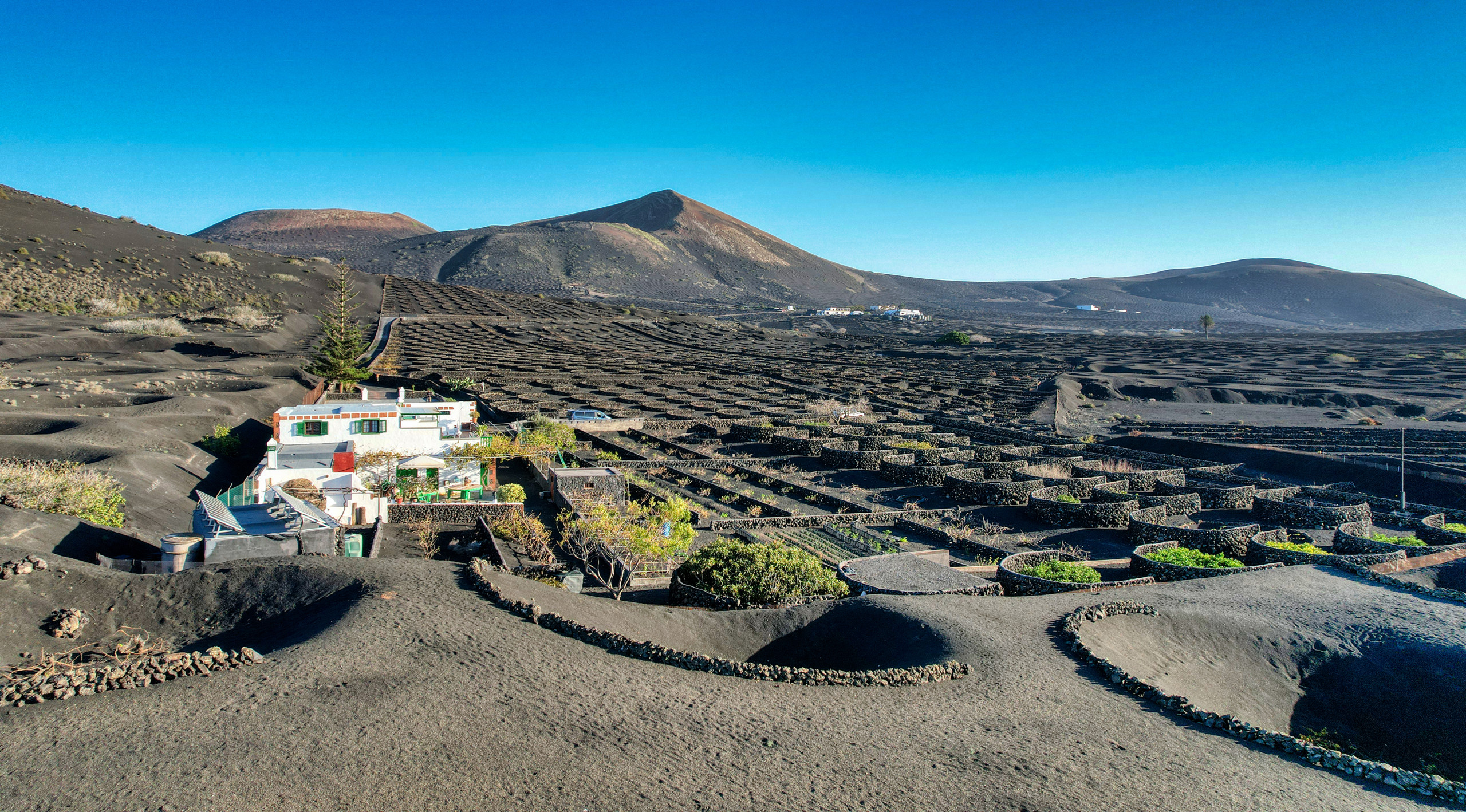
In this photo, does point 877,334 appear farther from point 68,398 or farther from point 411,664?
point 411,664

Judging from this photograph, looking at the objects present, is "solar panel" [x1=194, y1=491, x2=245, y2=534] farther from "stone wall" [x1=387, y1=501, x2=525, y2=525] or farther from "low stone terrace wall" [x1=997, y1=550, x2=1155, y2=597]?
"low stone terrace wall" [x1=997, y1=550, x2=1155, y2=597]

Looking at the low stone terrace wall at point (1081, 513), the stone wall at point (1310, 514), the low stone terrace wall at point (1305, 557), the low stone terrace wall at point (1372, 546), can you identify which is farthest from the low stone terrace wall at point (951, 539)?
the stone wall at point (1310, 514)

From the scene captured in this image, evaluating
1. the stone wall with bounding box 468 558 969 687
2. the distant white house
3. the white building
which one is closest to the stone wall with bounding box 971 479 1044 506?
the stone wall with bounding box 468 558 969 687

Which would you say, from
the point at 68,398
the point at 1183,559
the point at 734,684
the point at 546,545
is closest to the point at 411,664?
the point at 734,684

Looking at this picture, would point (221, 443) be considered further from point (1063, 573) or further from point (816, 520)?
point (1063, 573)

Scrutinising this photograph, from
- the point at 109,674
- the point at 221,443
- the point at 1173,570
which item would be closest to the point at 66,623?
the point at 109,674
